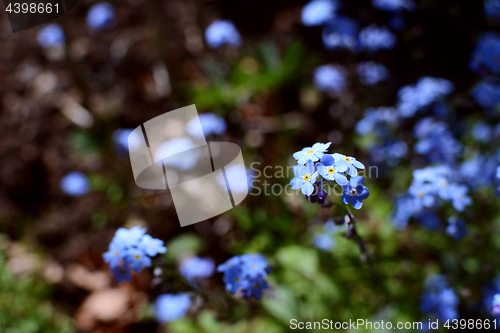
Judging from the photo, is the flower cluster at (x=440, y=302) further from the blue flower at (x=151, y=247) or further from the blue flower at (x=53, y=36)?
the blue flower at (x=53, y=36)

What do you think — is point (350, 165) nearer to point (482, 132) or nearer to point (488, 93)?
point (488, 93)

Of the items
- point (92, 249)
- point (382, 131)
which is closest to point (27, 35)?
point (92, 249)

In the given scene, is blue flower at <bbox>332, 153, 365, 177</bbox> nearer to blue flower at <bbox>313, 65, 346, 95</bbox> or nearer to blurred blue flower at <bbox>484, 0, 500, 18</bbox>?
blurred blue flower at <bbox>484, 0, 500, 18</bbox>

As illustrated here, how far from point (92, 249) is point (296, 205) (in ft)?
6.50

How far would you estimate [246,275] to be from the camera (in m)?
1.94

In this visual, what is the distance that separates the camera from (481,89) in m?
2.93

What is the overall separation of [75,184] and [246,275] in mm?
2415

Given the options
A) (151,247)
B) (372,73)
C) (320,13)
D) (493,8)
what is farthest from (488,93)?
(151,247)

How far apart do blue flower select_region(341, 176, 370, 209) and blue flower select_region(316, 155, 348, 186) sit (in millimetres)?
67

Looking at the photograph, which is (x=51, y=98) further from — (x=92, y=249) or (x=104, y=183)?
(x=92, y=249)

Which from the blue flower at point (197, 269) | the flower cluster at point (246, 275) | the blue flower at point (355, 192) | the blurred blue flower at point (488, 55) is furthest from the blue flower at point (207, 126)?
the blurred blue flower at point (488, 55)

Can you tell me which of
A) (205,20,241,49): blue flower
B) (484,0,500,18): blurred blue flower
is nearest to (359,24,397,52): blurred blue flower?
(484,0,500,18): blurred blue flower

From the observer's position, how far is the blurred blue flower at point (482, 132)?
307cm

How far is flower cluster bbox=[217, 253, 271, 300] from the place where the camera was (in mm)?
1937
